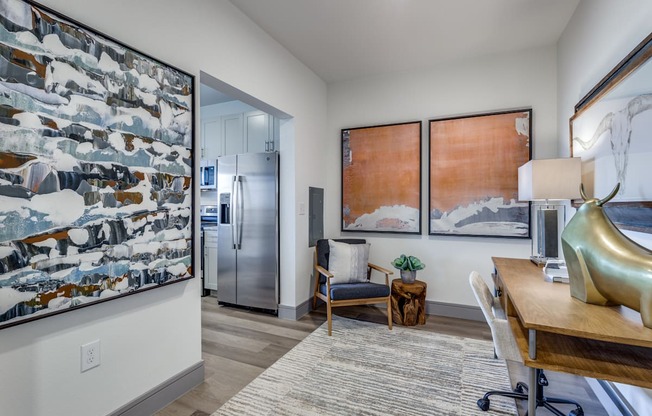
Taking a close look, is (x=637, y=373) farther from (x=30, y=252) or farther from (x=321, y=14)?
(x=321, y=14)

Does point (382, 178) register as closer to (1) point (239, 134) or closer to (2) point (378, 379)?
(1) point (239, 134)

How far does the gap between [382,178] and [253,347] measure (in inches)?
91.5

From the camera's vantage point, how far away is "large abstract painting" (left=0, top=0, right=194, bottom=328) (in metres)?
1.27

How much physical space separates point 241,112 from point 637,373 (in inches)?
168

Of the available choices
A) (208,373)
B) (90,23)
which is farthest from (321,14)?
(208,373)

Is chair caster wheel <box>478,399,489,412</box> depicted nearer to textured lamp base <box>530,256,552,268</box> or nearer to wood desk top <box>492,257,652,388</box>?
wood desk top <box>492,257,652,388</box>

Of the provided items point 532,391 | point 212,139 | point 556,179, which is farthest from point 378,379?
point 212,139

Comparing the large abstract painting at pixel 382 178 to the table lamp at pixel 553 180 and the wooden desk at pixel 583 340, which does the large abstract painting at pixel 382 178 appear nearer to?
the table lamp at pixel 553 180

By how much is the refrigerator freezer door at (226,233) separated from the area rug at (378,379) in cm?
142

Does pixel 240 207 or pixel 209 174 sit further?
pixel 209 174

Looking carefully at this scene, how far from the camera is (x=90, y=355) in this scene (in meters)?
1.56

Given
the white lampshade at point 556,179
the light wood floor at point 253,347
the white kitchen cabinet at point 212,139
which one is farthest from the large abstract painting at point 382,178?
the white kitchen cabinet at point 212,139

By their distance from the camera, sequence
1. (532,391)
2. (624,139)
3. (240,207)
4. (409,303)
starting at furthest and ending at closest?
1. (240,207)
2. (409,303)
3. (624,139)
4. (532,391)

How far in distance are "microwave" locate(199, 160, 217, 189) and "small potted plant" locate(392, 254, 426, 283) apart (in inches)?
106
